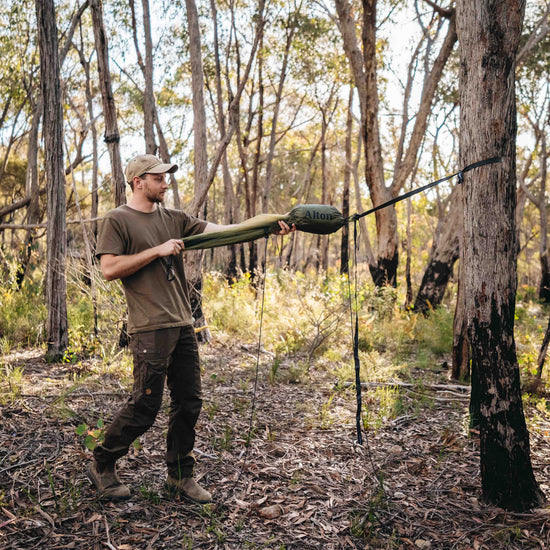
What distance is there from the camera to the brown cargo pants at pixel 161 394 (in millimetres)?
3047

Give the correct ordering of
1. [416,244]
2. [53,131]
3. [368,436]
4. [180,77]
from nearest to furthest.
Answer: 1. [368,436]
2. [53,131]
3. [180,77]
4. [416,244]

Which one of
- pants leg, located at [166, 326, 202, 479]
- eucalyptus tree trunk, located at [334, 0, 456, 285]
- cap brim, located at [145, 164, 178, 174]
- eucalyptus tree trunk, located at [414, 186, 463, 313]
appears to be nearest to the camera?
cap brim, located at [145, 164, 178, 174]

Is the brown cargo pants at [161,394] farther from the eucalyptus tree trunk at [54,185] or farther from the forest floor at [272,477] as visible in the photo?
the eucalyptus tree trunk at [54,185]

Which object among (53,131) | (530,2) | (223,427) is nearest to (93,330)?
(53,131)

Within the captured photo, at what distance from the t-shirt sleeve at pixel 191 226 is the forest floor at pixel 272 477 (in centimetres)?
168

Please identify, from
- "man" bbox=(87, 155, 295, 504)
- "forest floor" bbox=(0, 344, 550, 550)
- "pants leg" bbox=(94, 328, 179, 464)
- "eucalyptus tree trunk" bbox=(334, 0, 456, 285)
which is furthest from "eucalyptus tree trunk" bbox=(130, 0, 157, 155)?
"pants leg" bbox=(94, 328, 179, 464)

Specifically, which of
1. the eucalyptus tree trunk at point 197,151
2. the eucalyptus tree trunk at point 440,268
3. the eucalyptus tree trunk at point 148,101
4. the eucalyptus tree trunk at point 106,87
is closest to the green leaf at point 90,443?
the eucalyptus tree trunk at point 106,87

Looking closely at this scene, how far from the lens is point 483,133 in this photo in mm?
3066

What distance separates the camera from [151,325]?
303cm

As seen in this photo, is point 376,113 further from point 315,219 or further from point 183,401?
point 183,401

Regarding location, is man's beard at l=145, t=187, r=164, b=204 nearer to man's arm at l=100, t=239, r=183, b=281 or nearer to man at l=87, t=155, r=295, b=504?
man at l=87, t=155, r=295, b=504

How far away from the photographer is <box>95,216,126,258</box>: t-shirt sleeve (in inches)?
117

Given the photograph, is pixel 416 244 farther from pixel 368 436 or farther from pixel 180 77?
pixel 368 436

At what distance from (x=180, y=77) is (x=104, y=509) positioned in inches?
687
